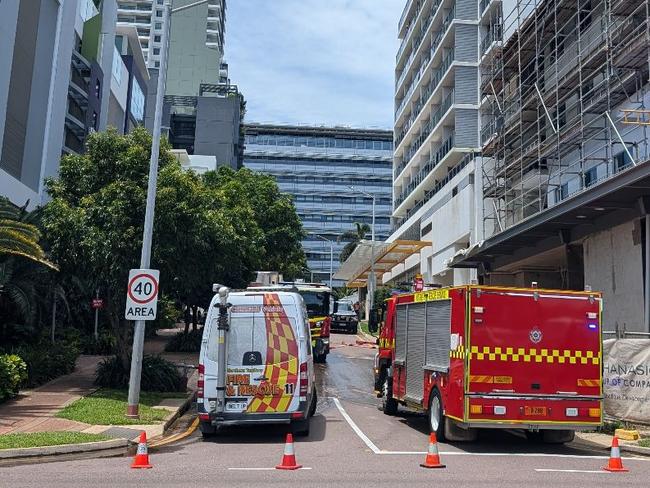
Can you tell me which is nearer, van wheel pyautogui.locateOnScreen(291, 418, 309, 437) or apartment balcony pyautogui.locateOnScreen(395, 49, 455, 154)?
van wheel pyautogui.locateOnScreen(291, 418, 309, 437)

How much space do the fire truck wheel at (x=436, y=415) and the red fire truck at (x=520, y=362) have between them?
0.02m

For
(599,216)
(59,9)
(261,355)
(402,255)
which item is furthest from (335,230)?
(261,355)

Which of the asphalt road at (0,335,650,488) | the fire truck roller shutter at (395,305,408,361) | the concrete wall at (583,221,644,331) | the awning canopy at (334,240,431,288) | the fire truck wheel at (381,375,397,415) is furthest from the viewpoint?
the awning canopy at (334,240,431,288)

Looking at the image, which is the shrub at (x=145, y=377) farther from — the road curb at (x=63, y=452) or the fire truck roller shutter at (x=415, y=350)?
the fire truck roller shutter at (x=415, y=350)

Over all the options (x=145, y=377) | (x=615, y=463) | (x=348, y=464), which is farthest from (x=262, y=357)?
(x=145, y=377)

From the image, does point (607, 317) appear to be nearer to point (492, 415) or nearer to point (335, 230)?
point (492, 415)

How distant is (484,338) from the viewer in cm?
1141

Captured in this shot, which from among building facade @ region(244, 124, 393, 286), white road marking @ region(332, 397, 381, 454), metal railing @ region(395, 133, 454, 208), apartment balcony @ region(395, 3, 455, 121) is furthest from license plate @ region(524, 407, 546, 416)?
building facade @ region(244, 124, 393, 286)

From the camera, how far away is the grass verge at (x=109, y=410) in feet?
43.1

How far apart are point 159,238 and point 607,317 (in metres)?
13.7

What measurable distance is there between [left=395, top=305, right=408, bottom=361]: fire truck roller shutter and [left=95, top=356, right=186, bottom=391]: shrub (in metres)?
6.09

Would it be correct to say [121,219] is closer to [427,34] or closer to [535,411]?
[535,411]

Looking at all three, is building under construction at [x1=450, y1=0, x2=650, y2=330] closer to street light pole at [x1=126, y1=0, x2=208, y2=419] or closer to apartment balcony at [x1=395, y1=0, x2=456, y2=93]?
street light pole at [x1=126, y1=0, x2=208, y2=419]

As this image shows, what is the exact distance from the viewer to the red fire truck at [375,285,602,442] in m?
11.3
